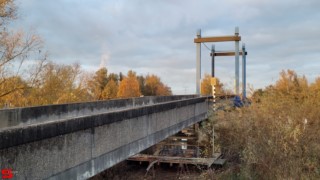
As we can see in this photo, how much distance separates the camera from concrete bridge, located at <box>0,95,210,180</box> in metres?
4.78

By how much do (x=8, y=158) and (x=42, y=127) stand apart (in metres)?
0.68

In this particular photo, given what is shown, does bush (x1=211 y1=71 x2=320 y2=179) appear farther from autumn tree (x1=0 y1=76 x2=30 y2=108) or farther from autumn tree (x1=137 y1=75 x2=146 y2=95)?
autumn tree (x1=137 y1=75 x2=146 y2=95)

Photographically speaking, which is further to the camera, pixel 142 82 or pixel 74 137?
pixel 142 82

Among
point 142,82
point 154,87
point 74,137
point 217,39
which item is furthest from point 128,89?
point 74,137

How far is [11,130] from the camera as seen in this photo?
177 inches

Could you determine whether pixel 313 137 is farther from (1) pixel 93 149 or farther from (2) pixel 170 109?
(1) pixel 93 149

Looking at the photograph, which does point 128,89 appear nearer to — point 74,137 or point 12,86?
point 12,86

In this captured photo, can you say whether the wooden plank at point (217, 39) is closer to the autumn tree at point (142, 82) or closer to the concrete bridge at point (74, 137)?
the concrete bridge at point (74, 137)

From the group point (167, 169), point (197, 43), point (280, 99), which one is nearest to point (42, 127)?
point (280, 99)

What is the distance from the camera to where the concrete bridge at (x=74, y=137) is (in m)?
4.78

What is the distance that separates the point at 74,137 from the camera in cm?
619

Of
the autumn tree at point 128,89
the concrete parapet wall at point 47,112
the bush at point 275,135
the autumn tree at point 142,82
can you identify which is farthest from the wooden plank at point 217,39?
the autumn tree at point 142,82

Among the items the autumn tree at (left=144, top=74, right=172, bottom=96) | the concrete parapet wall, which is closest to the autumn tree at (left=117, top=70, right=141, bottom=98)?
the autumn tree at (left=144, top=74, right=172, bottom=96)

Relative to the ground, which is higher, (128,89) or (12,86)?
(128,89)
